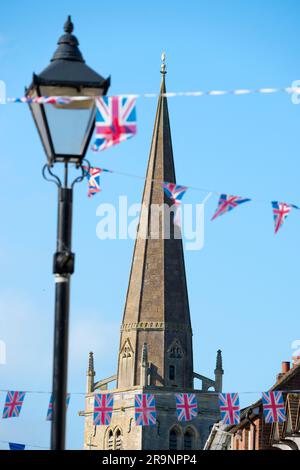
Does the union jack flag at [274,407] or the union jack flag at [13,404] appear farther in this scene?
the union jack flag at [13,404]

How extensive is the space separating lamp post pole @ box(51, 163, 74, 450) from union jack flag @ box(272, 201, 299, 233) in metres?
9.65

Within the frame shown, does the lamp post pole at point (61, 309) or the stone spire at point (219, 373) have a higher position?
the stone spire at point (219, 373)

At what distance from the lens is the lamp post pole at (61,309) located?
41.9 ft

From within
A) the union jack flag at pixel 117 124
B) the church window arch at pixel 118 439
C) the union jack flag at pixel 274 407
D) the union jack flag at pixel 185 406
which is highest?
the church window arch at pixel 118 439

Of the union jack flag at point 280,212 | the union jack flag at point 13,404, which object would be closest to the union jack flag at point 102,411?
the union jack flag at point 13,404

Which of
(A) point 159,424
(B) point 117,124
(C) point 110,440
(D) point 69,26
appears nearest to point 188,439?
(A) point 159,424

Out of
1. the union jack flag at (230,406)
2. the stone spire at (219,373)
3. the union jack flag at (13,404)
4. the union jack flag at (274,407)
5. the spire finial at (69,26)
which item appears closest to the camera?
the spire finial at (69,26)

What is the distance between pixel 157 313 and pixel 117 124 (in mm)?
119465

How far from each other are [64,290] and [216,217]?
11593 mm

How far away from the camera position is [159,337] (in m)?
134

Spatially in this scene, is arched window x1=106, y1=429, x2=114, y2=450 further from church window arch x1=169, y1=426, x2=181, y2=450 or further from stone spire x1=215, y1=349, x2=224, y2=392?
stone spire x1=215, y1=349, x2=224, y2=392

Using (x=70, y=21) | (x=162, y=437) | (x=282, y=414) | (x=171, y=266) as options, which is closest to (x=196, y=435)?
(x=162, y=437)

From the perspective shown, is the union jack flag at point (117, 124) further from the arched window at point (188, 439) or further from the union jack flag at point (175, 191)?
the arched window at point (188, 439)

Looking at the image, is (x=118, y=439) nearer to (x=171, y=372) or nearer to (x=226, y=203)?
(x=171, y=372)
